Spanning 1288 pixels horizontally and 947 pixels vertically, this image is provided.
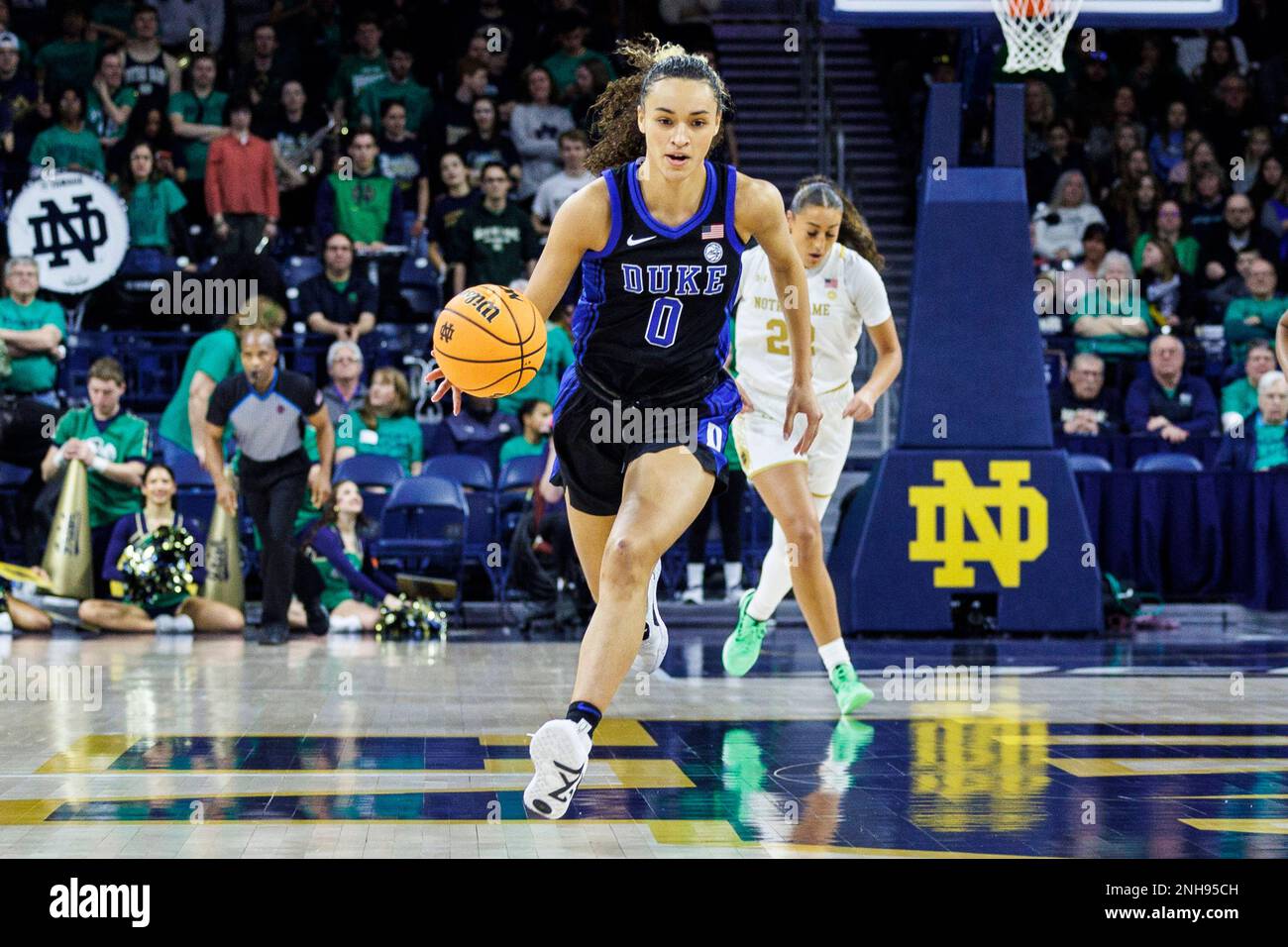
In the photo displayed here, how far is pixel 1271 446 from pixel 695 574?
15.2ft

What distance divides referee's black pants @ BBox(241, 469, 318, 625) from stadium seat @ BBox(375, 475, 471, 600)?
1.20m

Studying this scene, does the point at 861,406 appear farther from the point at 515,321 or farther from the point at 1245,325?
the point at 1245,325

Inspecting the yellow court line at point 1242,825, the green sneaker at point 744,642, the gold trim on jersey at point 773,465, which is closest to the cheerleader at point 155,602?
the green sneaker at point 744,642

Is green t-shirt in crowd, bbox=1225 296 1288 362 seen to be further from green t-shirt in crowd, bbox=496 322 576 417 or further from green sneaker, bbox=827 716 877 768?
green sneaker, bbox=827 716 877 768

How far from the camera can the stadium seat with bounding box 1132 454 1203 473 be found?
13.6 m

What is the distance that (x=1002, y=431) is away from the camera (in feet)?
39.7

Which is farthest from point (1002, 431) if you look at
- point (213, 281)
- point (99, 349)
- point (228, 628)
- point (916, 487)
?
point (99, 349)

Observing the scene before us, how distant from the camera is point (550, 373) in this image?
1483cm

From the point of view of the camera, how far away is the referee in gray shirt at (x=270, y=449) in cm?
1175

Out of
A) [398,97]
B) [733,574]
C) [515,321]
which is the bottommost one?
[733,574]

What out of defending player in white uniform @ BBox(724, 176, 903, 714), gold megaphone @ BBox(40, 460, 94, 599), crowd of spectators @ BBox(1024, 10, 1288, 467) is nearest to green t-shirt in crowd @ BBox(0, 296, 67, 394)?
gold megaphone @ BBox(40, 460, 94, 599)

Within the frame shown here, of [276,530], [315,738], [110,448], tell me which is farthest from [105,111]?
[315,738]

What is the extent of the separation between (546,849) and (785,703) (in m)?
3.69

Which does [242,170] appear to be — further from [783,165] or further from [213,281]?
[783,165]
